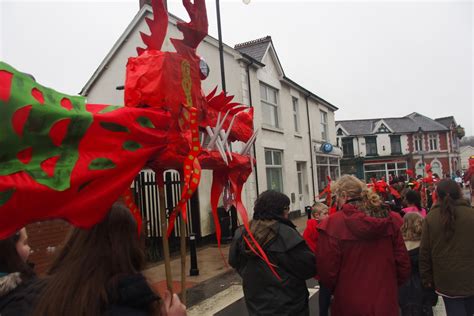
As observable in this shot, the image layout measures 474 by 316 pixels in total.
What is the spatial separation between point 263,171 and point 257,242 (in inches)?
424

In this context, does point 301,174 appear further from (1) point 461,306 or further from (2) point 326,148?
(1) point 461,306

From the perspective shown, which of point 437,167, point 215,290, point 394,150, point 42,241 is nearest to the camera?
point 42,241

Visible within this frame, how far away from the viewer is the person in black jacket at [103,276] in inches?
52.3

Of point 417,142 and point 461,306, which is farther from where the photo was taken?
point 417,142

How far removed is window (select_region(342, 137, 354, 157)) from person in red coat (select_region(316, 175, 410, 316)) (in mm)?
39753

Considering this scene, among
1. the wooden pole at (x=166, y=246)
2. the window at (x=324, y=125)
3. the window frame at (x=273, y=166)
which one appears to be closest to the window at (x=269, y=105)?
the window frame at (x=273, y=166)

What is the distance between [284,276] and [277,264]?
0.10 metres

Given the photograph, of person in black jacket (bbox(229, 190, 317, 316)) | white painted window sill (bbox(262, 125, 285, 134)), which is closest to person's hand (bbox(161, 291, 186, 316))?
person in black jacket (bbox(229, 190, 317, 316))

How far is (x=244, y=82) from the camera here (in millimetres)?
12695

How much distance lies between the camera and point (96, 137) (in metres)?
1.60

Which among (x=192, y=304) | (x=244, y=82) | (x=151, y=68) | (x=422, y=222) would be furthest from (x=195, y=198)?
(x=151, y=68)

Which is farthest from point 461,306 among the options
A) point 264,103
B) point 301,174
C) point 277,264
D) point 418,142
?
point 418,142

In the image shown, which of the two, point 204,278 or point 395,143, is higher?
point 395,143

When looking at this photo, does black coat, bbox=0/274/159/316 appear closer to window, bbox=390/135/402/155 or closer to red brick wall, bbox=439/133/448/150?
window, bbox=390/135/402/155
